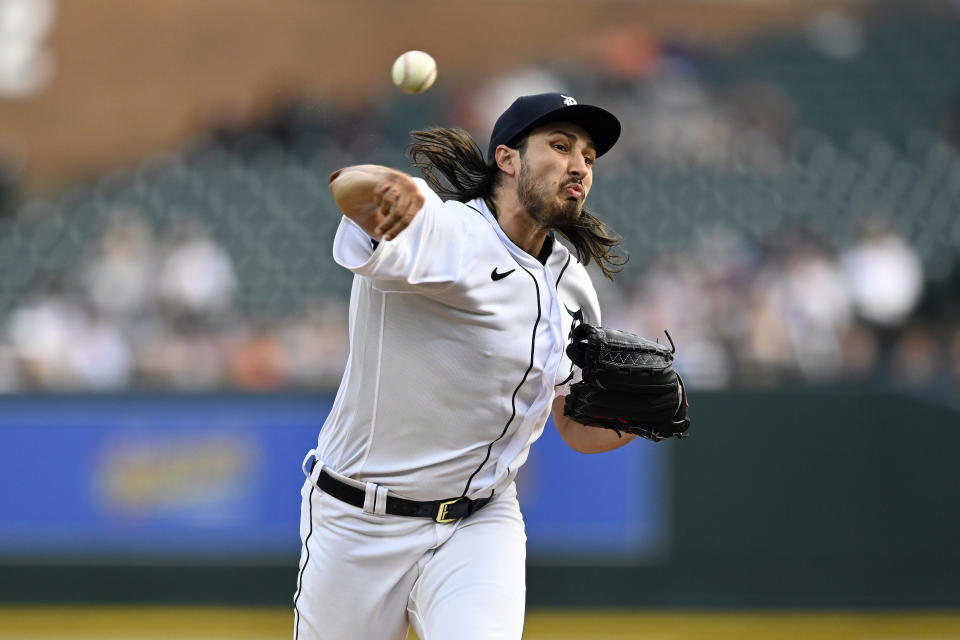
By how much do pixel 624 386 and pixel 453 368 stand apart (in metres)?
0.50

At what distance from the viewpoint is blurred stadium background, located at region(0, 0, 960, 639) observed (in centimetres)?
745

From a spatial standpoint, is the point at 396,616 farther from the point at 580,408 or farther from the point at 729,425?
the point at 729,425

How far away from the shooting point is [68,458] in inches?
293

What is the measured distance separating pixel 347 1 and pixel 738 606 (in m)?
9.88

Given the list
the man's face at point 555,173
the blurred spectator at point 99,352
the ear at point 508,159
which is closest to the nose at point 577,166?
the man's face at point 555,173

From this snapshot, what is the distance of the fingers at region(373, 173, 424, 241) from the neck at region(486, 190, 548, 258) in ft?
1.90

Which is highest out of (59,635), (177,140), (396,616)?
(177,140)

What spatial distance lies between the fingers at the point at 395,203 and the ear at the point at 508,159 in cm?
61

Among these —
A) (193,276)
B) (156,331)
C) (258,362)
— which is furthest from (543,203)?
(193,276)

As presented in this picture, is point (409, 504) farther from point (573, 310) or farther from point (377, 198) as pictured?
point (377, 198)

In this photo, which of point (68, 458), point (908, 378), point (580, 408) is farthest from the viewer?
point (908, 378)

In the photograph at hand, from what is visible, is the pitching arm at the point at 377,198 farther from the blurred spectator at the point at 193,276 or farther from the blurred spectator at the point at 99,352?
the blurred spectator at the point at 193,276

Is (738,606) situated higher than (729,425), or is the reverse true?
(729,425)

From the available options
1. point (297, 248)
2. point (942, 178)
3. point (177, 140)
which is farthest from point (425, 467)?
point (177, 140)
